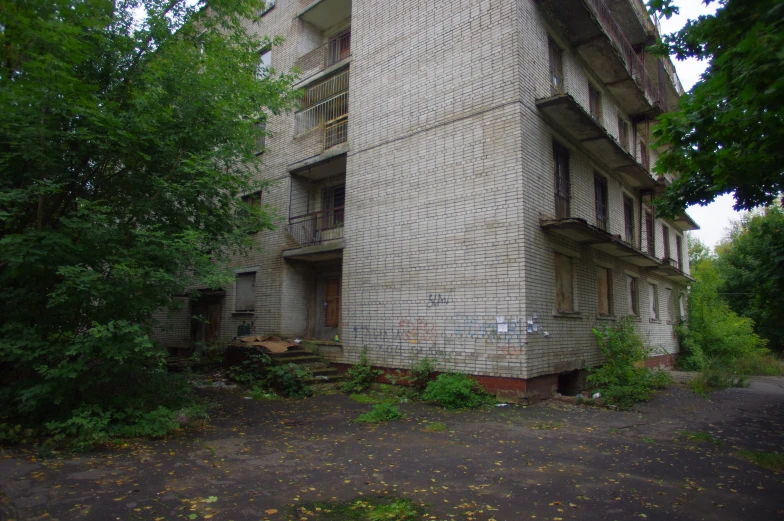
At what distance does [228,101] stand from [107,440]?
6.20 metres

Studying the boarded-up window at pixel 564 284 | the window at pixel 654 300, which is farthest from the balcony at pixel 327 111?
the window at pixel 654 300

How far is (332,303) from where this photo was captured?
1415 cm

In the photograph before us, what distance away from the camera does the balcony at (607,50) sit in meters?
11.3

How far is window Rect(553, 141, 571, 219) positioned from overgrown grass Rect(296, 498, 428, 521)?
8337 millimetres

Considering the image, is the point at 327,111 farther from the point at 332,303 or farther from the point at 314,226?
the point at 332,303

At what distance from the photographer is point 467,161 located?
10.2 meters

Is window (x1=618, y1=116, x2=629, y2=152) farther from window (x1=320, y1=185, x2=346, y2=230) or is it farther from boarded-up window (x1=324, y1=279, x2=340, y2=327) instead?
boarded-up window (x1=324, y1=279, x2=340, y2=327)

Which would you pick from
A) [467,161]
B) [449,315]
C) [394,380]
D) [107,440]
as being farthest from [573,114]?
[107,440]

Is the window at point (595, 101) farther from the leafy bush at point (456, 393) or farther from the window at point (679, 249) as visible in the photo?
the window at point (679, 249)

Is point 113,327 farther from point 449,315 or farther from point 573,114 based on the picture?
point 573,114

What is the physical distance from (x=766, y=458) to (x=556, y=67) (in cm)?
974

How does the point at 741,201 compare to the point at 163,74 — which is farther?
the point at 163,74

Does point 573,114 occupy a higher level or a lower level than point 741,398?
higher

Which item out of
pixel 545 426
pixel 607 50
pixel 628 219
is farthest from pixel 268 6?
pixel 545 426
